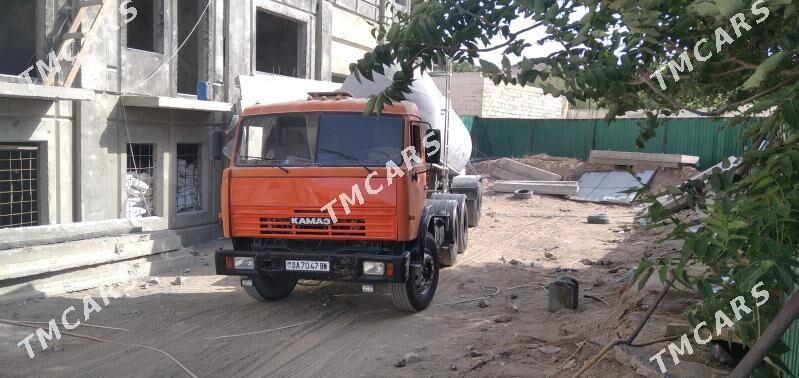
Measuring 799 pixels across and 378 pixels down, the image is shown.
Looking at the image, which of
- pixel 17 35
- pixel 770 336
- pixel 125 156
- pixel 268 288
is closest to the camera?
pixel 770 336

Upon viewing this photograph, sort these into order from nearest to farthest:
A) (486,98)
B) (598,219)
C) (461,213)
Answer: (461,213) < (598,219) < (486,98)

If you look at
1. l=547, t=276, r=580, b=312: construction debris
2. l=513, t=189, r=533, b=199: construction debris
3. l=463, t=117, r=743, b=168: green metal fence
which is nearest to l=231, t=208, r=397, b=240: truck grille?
l=547, t=276, r=580, b=312: construction debris

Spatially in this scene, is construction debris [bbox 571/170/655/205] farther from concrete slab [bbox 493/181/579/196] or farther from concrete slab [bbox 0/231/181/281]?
concrete slab [bbox 0/231/181/281]

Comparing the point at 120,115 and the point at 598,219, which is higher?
the point at 120,115

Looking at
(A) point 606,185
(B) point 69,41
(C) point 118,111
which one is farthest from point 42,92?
(A) point 606,185

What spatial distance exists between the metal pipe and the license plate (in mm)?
4872

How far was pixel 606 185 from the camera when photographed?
22.1m

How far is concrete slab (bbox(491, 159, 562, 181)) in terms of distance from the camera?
77.9ft

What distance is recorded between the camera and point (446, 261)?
1066 centimetres

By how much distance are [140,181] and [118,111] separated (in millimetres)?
1405

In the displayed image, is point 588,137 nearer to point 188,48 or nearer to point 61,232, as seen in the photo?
point 188,48

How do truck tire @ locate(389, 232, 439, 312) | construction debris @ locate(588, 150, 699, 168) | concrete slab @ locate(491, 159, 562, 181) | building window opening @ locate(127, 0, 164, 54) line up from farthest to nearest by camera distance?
concrete slab @ locate(491, 159, 562, 181) < construction debris @ locate(588, 150, 699, 168) < building window opening @ locate(127, 0, 164, 54) < truck tire @ locate(389, 232, 439, 312)

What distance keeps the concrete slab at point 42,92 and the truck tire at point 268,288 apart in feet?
13.0

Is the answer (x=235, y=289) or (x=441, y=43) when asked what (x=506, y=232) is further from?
(x=441, y=43)
